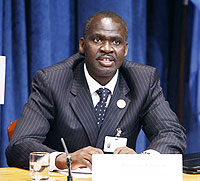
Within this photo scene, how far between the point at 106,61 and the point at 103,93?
0.19m

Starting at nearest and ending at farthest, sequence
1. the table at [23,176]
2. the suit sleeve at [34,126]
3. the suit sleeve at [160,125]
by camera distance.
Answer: the table at [23,176] → the suit sleeve at [34,126] → the suit sleeve at [160,125]

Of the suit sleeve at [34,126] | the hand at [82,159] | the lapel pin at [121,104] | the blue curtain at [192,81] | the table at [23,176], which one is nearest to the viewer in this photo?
the table at [23,176]

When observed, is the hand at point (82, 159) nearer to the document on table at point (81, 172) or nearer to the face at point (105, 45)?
the document on table at point (81, 172)

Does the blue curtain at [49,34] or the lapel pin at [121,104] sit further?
the blue curtain at [49,34]

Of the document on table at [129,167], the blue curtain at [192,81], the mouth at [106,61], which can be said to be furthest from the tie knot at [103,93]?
the blue curtain at [192,81]

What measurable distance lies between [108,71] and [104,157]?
3.12 feet

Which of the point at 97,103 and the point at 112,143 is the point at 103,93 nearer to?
the point at 97,103

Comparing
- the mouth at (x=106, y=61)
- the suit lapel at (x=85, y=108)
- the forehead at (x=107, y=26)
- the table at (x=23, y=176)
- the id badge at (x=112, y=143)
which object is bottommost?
the table at (x=23, y=176)

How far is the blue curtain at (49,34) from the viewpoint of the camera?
3307mm

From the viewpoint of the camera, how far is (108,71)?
2387 millimetres

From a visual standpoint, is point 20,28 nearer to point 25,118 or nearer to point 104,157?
point 25,118

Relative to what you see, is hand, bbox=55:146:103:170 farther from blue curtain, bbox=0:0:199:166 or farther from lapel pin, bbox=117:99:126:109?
blue curtain, bbox=0:0:199:166

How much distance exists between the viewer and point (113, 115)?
94.3 inches

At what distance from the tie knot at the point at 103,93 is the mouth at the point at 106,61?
0.16m
